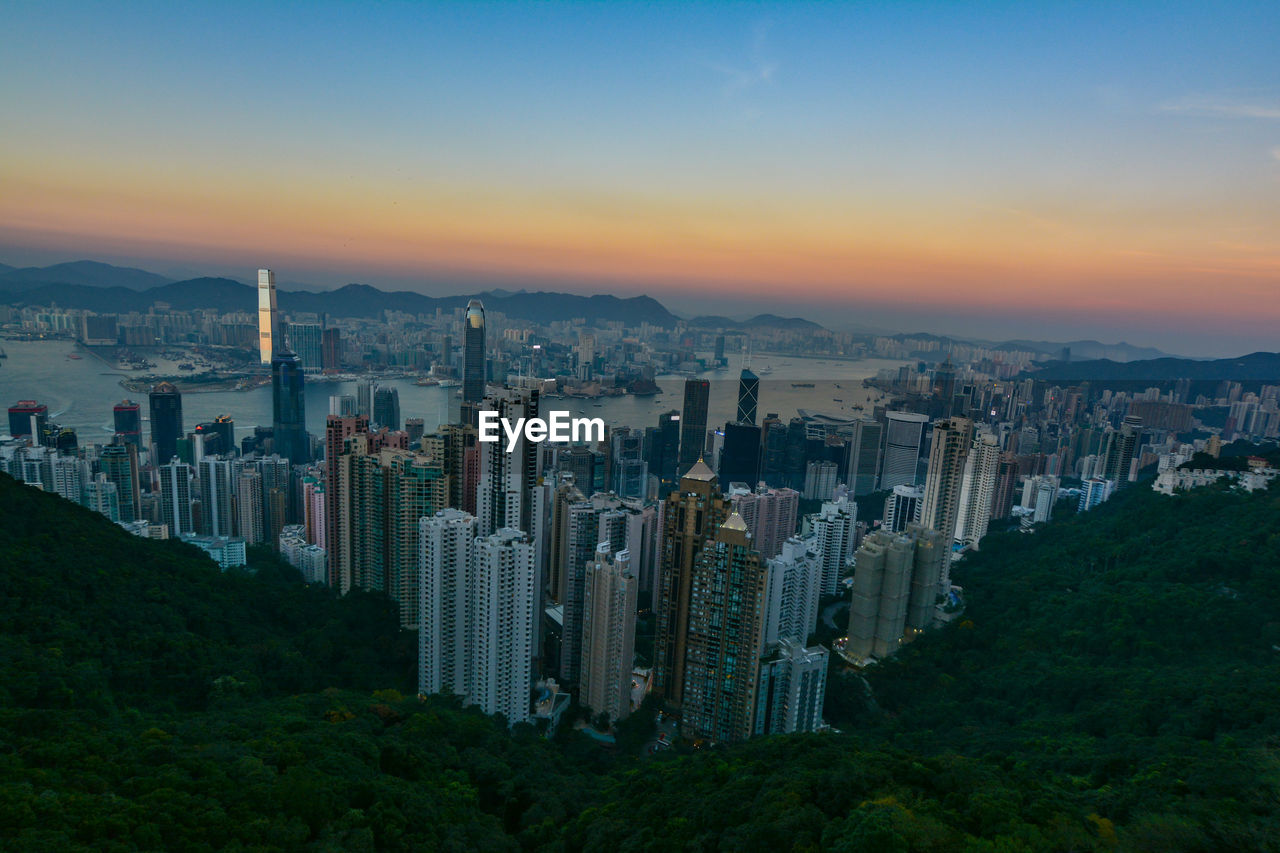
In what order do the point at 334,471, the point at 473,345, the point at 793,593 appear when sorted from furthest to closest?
the point at 473,345 < the point at 334,471 < the point at 793,593

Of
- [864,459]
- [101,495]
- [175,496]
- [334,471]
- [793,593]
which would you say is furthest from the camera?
[864,459]

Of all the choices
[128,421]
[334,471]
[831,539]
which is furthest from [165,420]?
[831,539]

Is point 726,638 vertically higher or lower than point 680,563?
lower

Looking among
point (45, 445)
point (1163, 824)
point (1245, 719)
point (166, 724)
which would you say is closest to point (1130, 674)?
point (1245, 719)

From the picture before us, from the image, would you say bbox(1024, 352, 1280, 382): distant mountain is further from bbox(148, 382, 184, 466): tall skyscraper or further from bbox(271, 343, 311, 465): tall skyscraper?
bbox(148, 382, 184, 466): tall skyscraper

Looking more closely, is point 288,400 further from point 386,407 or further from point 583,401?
point 583,401

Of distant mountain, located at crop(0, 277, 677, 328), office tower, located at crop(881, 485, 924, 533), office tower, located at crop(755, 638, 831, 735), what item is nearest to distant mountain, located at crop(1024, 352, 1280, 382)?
office tower, located at crop(881, 485, 924, 533)
